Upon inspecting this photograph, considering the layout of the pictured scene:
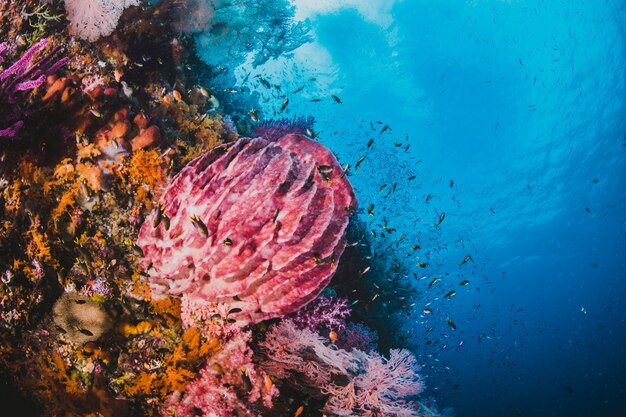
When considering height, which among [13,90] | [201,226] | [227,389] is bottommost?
[227,389]

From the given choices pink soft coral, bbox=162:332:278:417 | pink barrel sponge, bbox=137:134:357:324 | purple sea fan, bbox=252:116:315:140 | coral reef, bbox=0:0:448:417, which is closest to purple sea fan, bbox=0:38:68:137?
coral reef, bbox=0:0:448:417

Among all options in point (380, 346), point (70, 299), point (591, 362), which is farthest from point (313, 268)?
point (591, 362)

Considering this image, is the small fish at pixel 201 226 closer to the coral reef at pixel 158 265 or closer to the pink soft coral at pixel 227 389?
the coral reef at pixel 158 265

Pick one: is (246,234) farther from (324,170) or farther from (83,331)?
(83,331)

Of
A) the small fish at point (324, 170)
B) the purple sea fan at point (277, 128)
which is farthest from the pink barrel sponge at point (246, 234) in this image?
the purple sea fan at point (277, 128)

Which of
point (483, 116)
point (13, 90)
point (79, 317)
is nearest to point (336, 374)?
point (79, 317)

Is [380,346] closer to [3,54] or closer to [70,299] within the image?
[70,299]

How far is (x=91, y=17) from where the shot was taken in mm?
4949

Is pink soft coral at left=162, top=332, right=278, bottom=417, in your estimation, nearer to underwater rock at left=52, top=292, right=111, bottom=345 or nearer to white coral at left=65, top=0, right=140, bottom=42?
underwater rock at left=52, top=292, right=111, bottom=345

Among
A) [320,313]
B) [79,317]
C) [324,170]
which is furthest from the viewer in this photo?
[320,313]

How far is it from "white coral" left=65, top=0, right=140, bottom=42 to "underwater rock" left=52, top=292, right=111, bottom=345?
154 inches

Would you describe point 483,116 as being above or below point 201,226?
below

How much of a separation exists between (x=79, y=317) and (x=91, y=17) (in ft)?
14.5

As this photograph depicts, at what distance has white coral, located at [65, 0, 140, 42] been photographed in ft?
16.2
